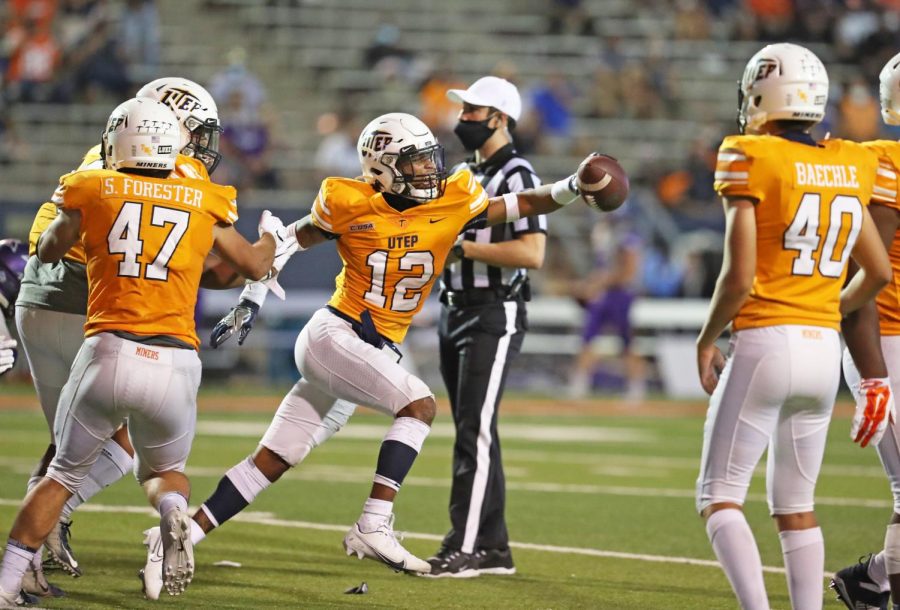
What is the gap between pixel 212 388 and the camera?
15633 mm

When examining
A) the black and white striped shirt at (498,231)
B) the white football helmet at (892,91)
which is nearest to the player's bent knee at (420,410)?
the black and white striped shirt at (498,231)

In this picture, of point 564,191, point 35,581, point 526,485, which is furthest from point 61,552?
point 526,485

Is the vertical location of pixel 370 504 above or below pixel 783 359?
below

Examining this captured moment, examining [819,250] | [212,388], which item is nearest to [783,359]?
[819,250]

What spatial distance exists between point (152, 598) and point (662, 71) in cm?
1506

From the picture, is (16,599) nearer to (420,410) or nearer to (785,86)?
(420,410)

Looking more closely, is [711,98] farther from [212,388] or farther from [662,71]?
[212,388]

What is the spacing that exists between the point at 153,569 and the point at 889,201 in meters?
2.95

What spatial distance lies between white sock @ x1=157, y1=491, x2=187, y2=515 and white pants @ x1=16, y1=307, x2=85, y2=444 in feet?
3.01

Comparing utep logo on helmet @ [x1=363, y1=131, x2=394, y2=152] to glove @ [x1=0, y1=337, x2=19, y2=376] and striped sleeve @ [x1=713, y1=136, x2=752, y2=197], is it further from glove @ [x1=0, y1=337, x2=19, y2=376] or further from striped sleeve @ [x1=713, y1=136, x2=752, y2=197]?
striped sleeve @ [x1=713, y1=136, x2=752, y2=197]

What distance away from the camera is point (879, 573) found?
5.31m

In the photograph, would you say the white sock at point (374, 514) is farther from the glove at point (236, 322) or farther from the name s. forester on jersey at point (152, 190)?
the name s. forester on jersey at point (152, 190)

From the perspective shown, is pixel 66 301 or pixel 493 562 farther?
pixel 493 562

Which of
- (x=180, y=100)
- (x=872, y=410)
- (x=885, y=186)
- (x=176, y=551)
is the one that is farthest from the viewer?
(x=180, y=100)
